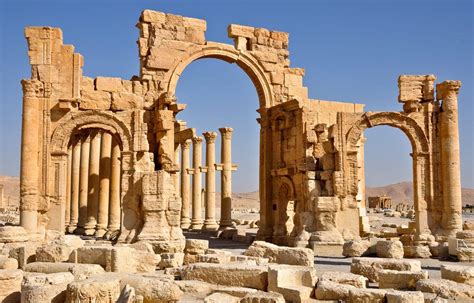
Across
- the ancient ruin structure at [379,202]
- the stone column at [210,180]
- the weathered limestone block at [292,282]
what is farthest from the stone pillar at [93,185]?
the ancient ruin structure at [379,202]

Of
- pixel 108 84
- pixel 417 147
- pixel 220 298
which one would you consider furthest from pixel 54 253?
pixel 417 147

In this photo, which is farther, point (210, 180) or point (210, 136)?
point (210, 136)

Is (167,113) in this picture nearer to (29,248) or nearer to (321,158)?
(321,158)

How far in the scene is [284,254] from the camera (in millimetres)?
11336

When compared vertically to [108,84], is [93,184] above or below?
below

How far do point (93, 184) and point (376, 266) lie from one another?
15.2 metres

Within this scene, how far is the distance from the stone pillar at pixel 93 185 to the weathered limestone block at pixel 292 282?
14774mm

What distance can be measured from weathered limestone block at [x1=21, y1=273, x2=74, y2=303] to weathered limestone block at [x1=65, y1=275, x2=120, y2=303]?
11.0 inches

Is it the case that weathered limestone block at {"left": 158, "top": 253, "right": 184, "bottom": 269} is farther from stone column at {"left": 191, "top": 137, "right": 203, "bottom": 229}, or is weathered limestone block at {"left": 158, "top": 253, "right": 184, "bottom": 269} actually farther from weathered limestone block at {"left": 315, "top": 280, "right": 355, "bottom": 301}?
stone column at {"left": 191, "top": 137, "right": 203, "bottom": 229}

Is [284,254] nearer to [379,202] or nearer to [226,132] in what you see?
[226,132]

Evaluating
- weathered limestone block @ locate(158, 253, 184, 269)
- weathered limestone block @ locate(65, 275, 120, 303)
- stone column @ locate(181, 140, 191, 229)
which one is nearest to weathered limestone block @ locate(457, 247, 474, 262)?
weathered limestone block @ locate(158, 253, 184, 269)

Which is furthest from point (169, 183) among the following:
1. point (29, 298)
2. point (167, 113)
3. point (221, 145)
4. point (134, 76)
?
point (221, 145)

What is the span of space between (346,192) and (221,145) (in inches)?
453

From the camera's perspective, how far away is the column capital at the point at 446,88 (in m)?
18.4
